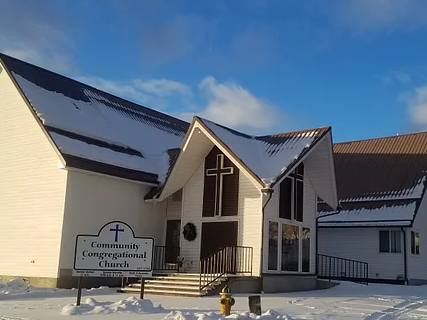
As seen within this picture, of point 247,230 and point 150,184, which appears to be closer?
point 247,230

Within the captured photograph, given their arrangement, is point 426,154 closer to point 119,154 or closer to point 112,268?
point 119,154

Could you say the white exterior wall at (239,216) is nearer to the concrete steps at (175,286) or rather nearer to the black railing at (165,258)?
the black railing at (165,258)

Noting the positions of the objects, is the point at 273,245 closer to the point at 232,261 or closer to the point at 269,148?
the point at 232,261

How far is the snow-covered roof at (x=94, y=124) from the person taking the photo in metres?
20.2

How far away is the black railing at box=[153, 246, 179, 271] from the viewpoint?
21.2 meters

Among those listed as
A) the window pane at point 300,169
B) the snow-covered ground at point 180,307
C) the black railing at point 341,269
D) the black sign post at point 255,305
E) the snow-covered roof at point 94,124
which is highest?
the snow-covered roof at point 94,124

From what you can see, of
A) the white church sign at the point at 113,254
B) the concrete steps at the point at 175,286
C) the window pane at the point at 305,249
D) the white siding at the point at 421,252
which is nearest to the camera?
the white church sign at the point at 113,254

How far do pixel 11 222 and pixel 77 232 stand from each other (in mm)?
2879

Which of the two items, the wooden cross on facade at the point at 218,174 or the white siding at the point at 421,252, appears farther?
the white siding at the point at 421,252

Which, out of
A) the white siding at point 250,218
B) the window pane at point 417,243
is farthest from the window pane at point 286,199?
the window pane at point 417,243

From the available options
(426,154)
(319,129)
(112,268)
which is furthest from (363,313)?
(426,154)

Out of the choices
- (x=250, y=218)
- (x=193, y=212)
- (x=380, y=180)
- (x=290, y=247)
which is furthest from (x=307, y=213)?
(x=380, y=180)

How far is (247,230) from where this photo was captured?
1948cm

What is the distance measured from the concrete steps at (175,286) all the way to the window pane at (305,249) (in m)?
4.91
